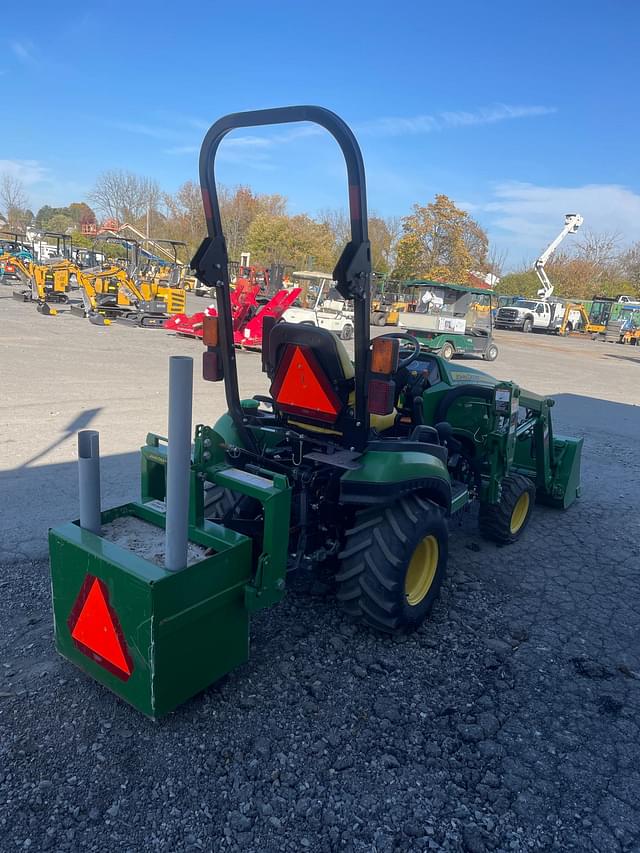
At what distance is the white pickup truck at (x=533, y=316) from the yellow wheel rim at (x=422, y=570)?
3267 centimetres

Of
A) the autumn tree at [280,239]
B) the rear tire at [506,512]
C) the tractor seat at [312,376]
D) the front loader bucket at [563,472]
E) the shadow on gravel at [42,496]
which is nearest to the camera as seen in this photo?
the tractor seat at [312,376]

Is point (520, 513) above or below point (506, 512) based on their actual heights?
below

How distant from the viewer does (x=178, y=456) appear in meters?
2.18

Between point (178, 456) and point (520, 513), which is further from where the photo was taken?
point (520, 513)

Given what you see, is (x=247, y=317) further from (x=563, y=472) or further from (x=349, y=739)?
(x=349, y=739)

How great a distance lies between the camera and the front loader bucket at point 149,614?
2.34 meters

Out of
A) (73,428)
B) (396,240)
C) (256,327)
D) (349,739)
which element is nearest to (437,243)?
(396,240)

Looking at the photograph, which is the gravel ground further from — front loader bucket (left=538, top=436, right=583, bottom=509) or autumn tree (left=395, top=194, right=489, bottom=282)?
autumn tree (left=395, top=194, right=489, bottom=282)

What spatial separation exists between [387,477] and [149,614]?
134 cm

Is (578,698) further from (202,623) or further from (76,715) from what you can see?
(76,715)

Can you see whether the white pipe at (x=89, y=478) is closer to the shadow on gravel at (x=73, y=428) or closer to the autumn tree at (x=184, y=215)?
the shadow on gravel at (x=73, y=428)

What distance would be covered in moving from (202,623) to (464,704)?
1.33 metres

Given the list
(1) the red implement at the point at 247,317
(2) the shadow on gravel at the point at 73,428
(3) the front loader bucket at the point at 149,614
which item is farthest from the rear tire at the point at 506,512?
(1) the red implement at the point at 247,317

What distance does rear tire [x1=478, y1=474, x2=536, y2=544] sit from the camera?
4.60 metres
